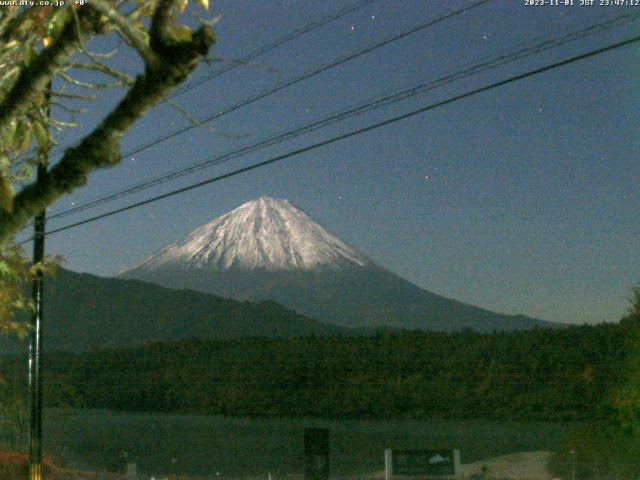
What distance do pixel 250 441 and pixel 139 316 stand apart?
133 ft

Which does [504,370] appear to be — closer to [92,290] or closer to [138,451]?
[138,451]

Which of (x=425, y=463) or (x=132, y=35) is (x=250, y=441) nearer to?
(x=425, y=463)

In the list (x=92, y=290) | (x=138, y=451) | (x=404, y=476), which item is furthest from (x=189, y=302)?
(x=404, y=476)

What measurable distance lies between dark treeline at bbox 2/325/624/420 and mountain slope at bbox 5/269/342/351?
12.2 meters

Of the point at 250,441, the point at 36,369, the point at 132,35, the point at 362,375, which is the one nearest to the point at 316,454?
the point at 36,369

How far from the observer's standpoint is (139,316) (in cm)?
7819

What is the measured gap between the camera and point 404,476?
60.8 feet

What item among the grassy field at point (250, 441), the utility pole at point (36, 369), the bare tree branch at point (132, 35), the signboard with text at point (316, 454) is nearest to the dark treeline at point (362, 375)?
the grassy field at point (250, 441)

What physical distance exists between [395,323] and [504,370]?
73.4m

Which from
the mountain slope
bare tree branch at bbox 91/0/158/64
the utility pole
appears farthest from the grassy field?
bare tree branch at bbox 91/0/158/64

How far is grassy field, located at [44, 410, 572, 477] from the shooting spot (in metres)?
32.5

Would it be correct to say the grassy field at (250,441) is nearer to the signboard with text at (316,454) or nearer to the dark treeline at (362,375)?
the dark treeline at (362,375)

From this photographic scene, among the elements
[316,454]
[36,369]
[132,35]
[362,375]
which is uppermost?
[132,35]

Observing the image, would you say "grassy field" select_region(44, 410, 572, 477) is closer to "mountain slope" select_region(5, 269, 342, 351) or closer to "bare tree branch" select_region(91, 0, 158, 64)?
"mountain slope" select_region(5, 269, 342, 351)
